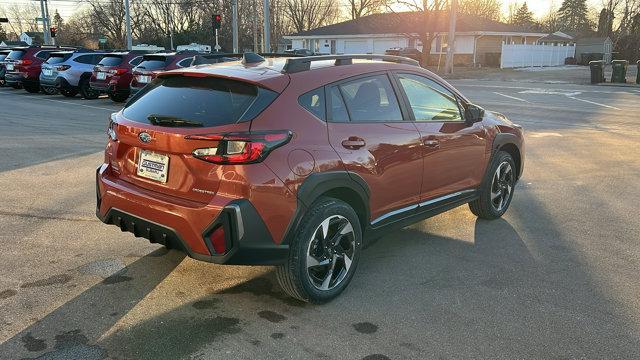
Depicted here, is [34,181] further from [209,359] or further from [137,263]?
[209,359]

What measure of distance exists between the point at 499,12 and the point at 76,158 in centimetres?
8668

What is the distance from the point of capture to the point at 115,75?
16875mm

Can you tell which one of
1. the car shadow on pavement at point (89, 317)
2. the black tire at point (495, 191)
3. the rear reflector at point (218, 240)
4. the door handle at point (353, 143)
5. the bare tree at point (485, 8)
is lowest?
the car shadow on pavement at point (89, 317)

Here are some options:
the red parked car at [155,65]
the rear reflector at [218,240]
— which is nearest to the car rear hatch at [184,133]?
the rear reflector at [218,240]

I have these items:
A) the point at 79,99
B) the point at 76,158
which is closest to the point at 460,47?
the point at 79,99

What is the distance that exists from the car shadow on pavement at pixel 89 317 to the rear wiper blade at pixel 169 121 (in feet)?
4.03

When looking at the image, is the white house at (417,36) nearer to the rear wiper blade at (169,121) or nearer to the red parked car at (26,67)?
the red parked car at (26,67)

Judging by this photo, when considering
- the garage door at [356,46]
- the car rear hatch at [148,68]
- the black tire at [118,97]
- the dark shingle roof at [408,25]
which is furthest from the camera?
the garage door at [356,46]

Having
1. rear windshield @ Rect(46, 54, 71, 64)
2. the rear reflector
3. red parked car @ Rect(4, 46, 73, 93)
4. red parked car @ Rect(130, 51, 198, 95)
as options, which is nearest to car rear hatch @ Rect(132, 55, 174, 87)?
red parked car @ Rect(130, 51, 198, 95)

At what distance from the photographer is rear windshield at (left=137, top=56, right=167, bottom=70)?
50.5 ft

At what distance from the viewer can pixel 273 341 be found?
10.9 ft

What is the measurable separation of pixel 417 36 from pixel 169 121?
146ft

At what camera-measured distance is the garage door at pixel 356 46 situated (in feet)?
167

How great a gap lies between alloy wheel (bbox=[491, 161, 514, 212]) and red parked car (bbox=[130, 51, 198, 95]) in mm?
11237
